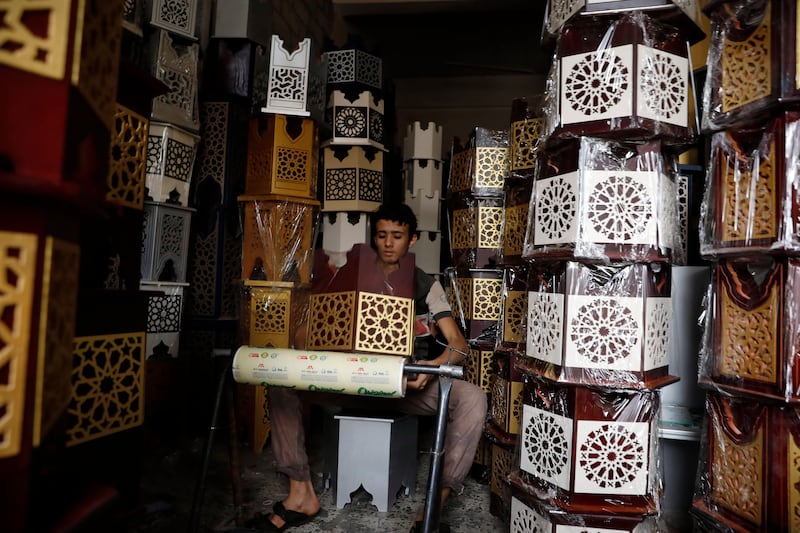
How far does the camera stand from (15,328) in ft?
2.09

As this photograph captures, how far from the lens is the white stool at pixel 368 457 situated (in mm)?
2135

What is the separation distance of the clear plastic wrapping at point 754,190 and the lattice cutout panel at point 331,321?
1.10 m

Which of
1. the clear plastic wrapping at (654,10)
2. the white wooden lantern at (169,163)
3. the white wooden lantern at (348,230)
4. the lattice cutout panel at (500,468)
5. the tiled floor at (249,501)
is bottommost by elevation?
the tiled floor at (249,501)

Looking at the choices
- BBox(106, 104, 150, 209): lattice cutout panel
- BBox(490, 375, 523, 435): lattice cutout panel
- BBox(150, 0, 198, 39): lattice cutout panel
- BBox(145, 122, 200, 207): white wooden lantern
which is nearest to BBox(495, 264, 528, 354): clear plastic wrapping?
BBox(490, 375, 523, 435): lattice cutout panel

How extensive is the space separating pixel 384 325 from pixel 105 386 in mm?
823

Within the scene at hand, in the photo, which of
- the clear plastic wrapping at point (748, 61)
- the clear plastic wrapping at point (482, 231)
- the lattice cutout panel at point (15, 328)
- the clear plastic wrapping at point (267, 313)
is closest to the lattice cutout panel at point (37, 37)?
the lattice cutout panel at point (15, 328)

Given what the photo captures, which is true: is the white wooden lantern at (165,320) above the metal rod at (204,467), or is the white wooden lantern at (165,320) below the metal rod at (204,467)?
above

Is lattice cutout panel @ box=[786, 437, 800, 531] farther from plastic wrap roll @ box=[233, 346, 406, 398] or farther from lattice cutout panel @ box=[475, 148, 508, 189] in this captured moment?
lattice cutout panel @ box=[475, 148, 508, 189]

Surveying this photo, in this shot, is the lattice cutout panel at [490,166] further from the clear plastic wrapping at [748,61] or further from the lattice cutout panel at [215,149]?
the lattice cutout panel at [215,149]

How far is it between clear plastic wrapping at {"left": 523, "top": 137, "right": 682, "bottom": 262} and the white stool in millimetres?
1049

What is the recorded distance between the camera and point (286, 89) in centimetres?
282

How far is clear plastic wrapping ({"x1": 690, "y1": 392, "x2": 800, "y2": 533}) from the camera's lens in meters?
1.31

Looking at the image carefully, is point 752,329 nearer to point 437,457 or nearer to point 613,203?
point 613,203

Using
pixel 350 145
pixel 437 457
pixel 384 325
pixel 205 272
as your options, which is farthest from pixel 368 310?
pixel 350 145
